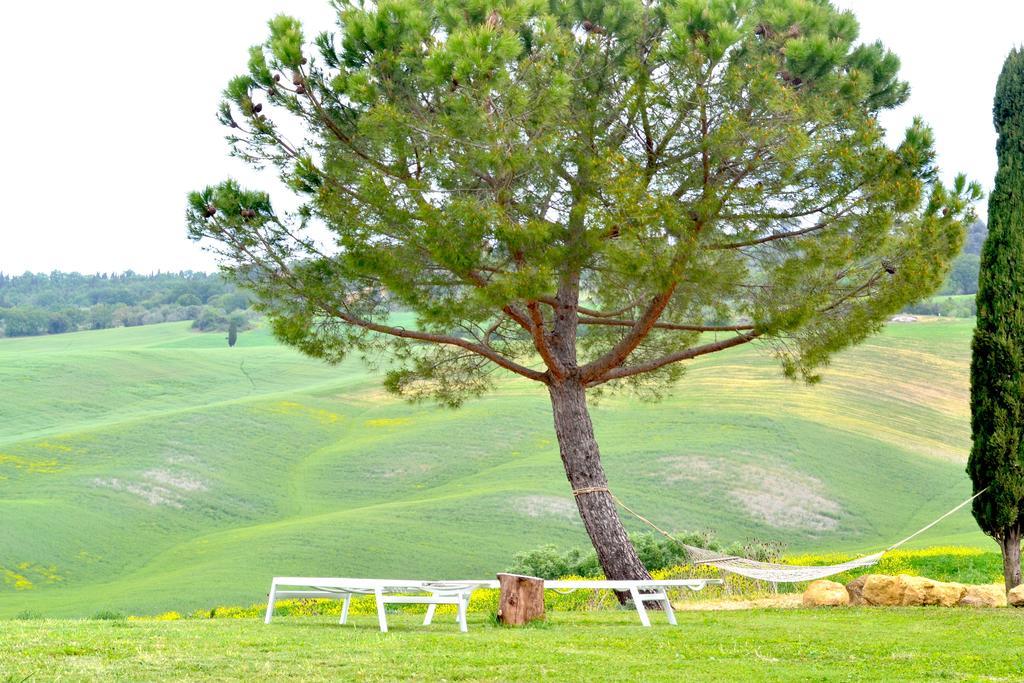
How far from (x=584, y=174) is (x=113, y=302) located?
303 feet

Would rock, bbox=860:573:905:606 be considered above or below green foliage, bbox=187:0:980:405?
below

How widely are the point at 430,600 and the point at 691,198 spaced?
5.41m

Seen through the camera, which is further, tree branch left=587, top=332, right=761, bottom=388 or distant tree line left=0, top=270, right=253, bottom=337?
distant tree line left=0, top=270, right=253, bottom=337

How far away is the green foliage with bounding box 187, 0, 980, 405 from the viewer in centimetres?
1071

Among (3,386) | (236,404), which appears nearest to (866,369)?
(236,404)

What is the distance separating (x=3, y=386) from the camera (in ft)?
148

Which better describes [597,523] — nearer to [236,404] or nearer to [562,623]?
[562,623]

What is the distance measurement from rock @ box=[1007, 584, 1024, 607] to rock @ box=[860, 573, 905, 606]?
101 centimetres

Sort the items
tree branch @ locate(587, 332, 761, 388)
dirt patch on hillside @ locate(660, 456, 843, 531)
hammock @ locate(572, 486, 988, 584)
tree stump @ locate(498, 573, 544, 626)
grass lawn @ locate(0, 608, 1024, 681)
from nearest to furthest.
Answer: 1. grass lawn @ locate(0, 608, 1024, 681)
2. tree stump @ locate(498, 573, 544, 626)
3. hammock @ locate(572, 486, 988, 584)
4. tree branch @ locate(587, 332, 761, 388)
5. dirt patch on hillside @ locate(660, 456, 843, 531)

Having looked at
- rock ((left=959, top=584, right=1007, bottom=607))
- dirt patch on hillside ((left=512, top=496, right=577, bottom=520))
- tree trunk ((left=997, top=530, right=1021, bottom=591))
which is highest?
tree trunk ((left=997, top=530, right=1021, bottom=591))

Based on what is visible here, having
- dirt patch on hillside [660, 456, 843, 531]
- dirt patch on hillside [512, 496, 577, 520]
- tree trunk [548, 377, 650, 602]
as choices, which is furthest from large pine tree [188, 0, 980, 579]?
dirt patch on hillside [660, 456, 843, 531]

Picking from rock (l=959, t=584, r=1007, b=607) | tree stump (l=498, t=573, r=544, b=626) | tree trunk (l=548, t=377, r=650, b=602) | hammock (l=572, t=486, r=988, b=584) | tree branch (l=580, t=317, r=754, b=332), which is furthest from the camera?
tree branch (l=580, t=317, r=754, b=332)

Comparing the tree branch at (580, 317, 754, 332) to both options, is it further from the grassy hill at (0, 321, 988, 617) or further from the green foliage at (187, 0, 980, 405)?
the grassy hill at (0, 321, 988, 617)

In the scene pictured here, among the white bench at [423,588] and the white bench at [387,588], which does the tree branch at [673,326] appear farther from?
the white bench at [387,588]
